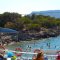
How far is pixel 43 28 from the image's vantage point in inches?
4988

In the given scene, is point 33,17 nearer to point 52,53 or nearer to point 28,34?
point 28,34

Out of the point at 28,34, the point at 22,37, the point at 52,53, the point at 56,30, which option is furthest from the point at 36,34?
the point at 52,53

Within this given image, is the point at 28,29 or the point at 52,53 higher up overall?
the point at 52,53

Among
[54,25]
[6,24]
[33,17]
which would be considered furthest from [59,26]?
[6,24]

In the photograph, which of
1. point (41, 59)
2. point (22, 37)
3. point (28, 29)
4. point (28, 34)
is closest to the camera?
point (41, 59)

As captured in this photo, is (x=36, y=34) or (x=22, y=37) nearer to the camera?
(x=22, y=37)

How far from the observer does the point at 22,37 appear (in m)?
105

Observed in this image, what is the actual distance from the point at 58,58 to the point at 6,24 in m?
103

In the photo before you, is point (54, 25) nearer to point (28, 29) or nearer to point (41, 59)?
point (28, 29)

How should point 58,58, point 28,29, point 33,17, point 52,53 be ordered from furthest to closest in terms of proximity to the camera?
point 33,17 < point 28,29 < point 52,53 < point 58,58

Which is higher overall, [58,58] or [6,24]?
[58,58]

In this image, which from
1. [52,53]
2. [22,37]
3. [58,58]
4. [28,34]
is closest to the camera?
[58,58]

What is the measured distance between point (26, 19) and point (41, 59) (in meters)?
119

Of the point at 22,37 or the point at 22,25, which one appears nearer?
the point at 22,37
